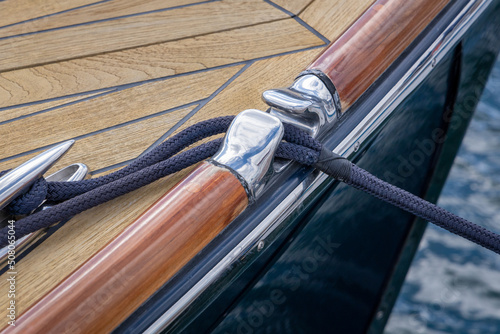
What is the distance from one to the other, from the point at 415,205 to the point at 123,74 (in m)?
→ 0.76

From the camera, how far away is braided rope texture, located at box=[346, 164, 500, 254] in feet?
3.17

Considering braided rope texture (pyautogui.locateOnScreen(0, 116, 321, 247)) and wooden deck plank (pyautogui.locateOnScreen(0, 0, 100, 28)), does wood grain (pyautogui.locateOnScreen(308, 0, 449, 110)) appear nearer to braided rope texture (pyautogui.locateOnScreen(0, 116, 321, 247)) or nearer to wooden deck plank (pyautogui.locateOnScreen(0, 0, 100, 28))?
braided rope texture (pyautogui.locateOnScreen(0, 116, 321, 247))


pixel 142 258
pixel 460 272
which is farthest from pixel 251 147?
pixel 460 272

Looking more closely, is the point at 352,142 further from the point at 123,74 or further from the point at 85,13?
the point at 85,13

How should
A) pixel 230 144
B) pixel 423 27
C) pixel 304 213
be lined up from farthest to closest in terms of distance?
pixel 423 27, pixel 304 213, pixel 230 144

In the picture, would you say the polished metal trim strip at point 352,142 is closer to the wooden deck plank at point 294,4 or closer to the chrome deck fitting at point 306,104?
the chrome deck fitting at point 306,104

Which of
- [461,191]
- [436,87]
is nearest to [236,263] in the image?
[436,87]

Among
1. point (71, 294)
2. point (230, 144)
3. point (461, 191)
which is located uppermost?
point (230, 144)

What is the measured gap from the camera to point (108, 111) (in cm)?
120

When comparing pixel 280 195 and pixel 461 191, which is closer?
pixel 280 195

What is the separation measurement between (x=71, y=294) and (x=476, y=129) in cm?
286

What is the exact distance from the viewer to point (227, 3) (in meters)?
1.51

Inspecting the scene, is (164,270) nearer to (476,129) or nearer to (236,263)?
(236,263)

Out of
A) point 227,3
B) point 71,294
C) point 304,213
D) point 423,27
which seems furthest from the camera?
point 227,3
